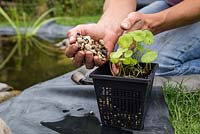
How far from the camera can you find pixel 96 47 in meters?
1.41

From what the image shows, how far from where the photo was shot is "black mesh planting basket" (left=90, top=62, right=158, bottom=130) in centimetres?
122

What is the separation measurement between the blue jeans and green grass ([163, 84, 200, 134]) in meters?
0.16

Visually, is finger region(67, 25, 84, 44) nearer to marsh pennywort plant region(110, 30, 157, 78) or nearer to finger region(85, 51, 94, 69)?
finger region(85, 51, 94, 69)

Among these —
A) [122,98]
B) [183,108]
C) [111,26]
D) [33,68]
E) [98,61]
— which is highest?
[111,26]

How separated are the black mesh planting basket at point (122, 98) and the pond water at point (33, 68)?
1560 mm

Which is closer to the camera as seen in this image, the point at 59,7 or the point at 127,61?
the point at 127,61

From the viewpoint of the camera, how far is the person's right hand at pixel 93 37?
1.38 metres

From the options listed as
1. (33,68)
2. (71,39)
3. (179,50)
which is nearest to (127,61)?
(71,39)

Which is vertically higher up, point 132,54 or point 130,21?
point 130,21

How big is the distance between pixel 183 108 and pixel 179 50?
32cm

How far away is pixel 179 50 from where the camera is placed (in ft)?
5.68

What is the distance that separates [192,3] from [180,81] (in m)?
0.37

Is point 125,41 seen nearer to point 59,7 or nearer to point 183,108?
point 183,108

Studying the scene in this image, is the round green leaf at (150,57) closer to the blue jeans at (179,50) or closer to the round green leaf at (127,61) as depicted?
the round green leaf at (127,61)
